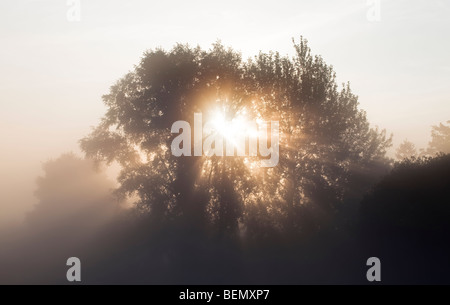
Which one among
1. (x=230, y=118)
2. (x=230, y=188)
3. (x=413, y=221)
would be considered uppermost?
(x=230, y=118)

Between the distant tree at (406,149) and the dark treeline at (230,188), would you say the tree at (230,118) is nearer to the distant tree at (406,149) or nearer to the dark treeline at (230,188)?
the dark treeline at (230,188)

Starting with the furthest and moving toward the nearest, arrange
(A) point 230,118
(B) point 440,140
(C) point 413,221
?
(B) point 440,140 → (A) point 230,118 → (C) point 413,221

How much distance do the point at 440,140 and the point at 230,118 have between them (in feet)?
257

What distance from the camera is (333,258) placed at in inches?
1256

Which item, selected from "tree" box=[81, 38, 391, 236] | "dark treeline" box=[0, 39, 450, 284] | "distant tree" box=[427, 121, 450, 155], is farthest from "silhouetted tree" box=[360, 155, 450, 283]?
"distant tree" box=[427, 121, 450, 155]

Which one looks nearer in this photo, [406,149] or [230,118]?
[230,118]

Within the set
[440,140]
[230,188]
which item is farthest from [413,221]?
[440,140]

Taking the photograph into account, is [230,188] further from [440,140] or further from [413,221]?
[440,140]

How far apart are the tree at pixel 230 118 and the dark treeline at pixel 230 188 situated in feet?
0.34

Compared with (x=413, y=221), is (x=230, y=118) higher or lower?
higher

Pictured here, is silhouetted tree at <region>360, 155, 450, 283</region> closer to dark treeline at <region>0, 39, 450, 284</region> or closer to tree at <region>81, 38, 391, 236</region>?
dark treeline at <region>0, 39, 450, 284</region>

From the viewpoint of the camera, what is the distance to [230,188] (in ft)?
128

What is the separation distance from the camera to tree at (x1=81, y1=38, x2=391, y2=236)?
3816 centimetres
